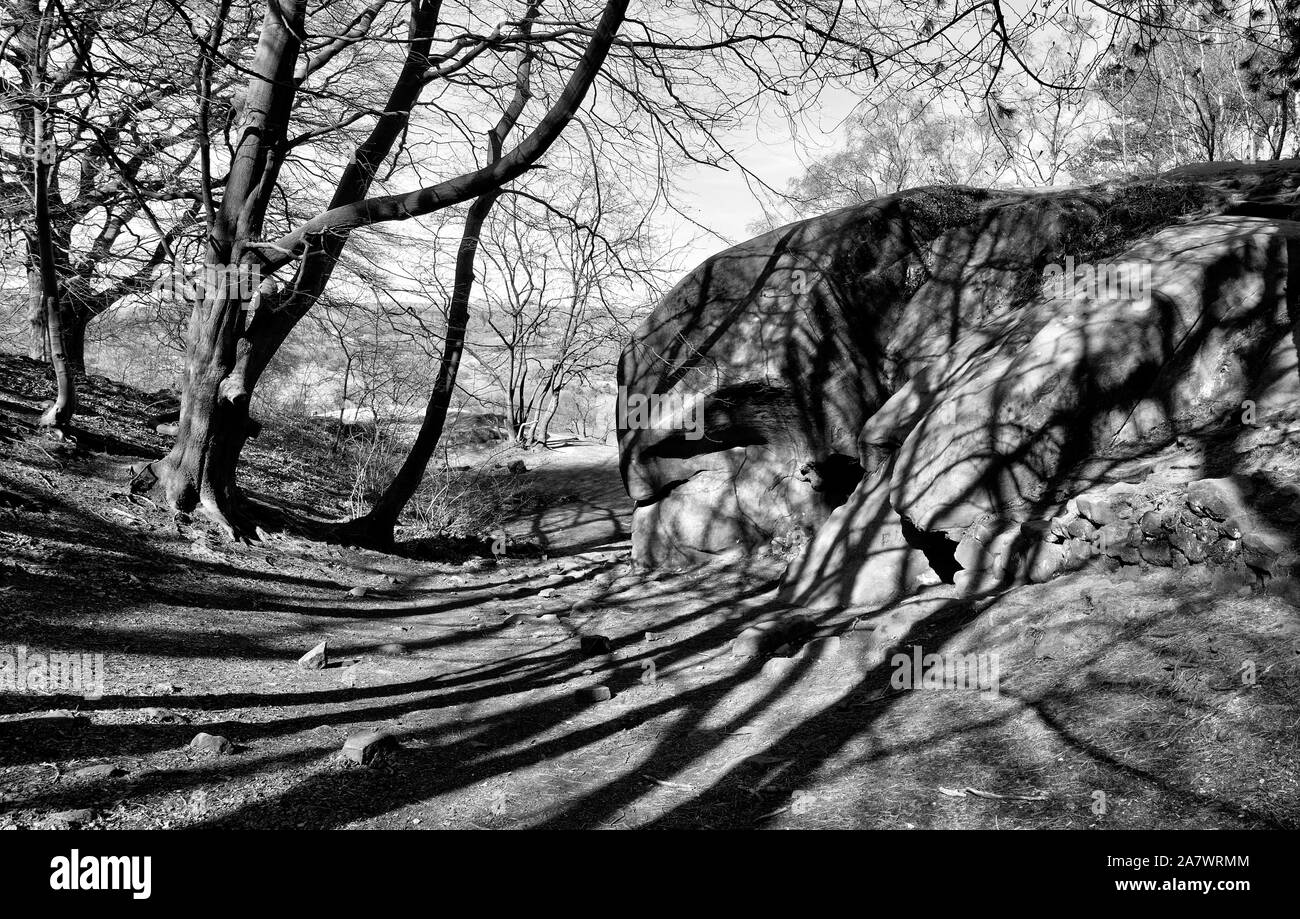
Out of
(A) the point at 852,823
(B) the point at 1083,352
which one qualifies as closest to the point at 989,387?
(B) the point at 1083,352

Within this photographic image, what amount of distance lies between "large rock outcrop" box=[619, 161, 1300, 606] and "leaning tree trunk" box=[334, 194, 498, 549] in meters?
2.09

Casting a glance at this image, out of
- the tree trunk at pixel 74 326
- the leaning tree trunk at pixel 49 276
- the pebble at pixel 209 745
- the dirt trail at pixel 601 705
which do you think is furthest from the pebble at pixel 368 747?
the tree trunk at pixel 74 326

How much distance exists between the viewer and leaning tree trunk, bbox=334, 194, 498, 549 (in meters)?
10.4

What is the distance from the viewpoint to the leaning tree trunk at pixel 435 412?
409 inches

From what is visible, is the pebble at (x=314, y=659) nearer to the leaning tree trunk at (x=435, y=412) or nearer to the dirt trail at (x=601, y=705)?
the dirt trail at (x=601, y=705)

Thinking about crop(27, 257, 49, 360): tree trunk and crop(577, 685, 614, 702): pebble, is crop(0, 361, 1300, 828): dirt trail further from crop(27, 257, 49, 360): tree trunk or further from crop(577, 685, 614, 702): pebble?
crop(27, 257, 49, 360): tree trunk

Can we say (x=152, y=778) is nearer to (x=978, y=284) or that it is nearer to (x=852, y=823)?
(x=852, y=823)

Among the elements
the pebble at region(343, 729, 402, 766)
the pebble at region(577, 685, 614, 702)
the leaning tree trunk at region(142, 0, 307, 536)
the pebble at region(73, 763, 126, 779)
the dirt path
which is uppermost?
the leaning tree trunk at region(142, 0, 307, 536)

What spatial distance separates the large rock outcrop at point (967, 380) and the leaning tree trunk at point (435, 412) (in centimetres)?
209

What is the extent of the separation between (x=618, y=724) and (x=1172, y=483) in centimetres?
365

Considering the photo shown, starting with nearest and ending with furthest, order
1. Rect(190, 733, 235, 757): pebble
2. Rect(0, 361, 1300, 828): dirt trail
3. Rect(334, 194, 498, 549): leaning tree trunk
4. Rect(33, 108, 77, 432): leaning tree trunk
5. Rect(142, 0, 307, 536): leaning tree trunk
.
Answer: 1. Rect(0, 361, 1300, 828): dirt trail
2. Rect(190, 733, 235, 757): pebble
3. Rect(33, 108, 77, 432): leaning tree trunk
4. Rect(142, 0, 307, 536): leaning tree trunk
5. Rect(334, 194, 498, 549): leaning tree trunk

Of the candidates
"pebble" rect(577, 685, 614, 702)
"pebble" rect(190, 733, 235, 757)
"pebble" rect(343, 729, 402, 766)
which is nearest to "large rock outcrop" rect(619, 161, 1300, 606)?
"pebble" rect(577, 685, 614, 702)

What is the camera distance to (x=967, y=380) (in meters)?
7.12

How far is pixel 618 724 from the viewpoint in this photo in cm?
507
